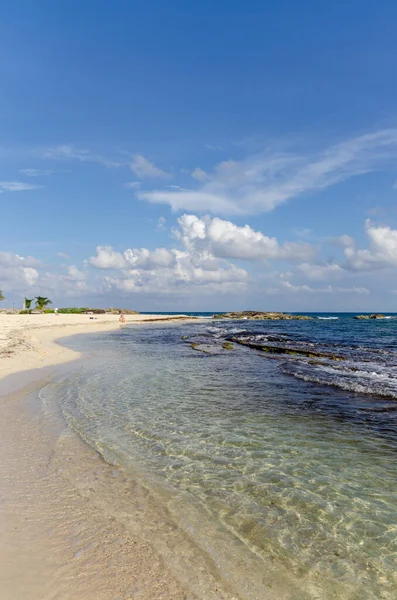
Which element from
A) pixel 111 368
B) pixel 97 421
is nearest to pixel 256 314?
pixel 111 368

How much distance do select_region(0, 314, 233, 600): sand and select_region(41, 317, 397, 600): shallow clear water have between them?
75 centimetres

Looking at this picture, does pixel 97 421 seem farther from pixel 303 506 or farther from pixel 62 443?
pixel 303 506

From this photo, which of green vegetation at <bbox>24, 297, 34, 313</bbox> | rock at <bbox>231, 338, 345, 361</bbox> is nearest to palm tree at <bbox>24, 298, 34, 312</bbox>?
green vegetation at <bbox>24, 297, 34, 313</bbox>

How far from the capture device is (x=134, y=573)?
4906 millimetres

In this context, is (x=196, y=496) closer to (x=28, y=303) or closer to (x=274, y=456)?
(x=274, y=456)

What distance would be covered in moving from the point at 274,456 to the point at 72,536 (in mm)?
5409

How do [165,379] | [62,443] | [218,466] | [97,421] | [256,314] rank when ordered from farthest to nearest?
1. [256,314]
2. [165,379]
3. [97,421]
4. [62,443]
5. [218,466]

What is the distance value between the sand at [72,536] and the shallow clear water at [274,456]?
2.45 ft

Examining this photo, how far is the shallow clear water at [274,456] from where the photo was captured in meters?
5.53

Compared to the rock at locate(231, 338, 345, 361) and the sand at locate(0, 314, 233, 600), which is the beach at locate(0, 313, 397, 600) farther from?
the rock at locate(231, 338, 345, 361)

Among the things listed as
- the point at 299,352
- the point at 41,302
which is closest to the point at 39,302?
the point at 41,302

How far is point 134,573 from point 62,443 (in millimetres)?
5753

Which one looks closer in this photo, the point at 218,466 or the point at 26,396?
the point at 218,466

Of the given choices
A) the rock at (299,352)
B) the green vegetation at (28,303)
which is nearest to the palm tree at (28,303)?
the green vegetation at (28,303)
